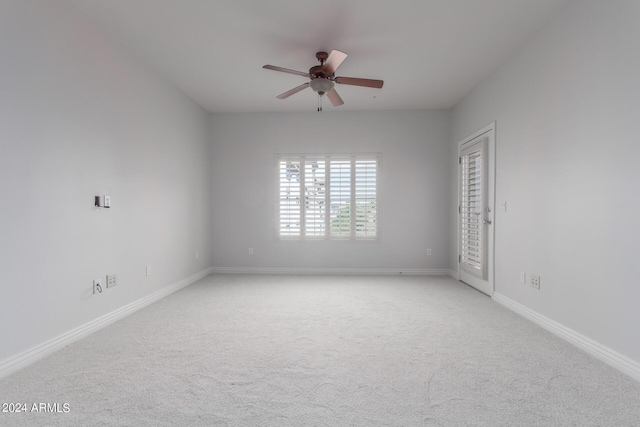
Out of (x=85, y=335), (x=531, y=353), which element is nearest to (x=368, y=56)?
(x=531, y=353)

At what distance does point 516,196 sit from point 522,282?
0.89 metres

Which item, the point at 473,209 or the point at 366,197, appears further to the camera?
the point at 366,197

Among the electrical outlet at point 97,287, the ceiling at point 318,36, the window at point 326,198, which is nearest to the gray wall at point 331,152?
the window at point 326,198

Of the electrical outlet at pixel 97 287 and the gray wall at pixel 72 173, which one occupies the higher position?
the gray wall at pixel 72 173

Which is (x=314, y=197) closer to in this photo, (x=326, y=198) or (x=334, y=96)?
(x=326, y=198)

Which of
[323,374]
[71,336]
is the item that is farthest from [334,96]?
[71,336]

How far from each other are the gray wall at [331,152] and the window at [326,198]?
14 centimetres

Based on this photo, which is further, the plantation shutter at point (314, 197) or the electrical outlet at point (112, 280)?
the plantation shutter at point (314, 197)

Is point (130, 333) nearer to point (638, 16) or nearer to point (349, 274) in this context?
point (349, 274)

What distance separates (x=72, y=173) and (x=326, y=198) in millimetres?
3398

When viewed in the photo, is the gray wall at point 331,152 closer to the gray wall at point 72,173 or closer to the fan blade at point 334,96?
the gray wall at point 72,173

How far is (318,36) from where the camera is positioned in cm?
284

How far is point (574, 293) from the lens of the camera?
7.89 feet

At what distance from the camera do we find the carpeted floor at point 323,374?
152 centimetres
